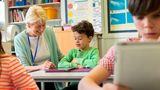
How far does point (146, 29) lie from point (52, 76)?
140cm

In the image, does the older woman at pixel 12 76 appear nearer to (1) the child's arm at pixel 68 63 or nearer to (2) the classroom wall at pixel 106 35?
(1) the child's arm at pixel 68 63

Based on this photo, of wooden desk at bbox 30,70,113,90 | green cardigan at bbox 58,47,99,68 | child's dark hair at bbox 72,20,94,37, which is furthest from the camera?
child's dark hair at bbox 72,20,94,37

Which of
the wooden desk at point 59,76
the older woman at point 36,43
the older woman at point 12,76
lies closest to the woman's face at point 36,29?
the older woman at point 36,43

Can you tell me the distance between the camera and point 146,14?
87 centimetres

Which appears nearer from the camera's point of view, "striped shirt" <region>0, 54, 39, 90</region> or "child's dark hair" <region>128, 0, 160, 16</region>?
"child's dark hair" <region>128, 0, 160, 16</region>

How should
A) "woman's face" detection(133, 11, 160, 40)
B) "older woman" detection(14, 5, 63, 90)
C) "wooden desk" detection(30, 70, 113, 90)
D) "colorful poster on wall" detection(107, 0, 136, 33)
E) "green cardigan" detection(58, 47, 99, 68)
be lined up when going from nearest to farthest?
"woman's face" detection(133, 11, 160, 40) < "wooden desk" detection(30, 70, 113, 90) < "green cardigan" detection(58, 47, 99, 68) < "older woman" detection(14, 5, 63, 90) < "colorful poster on wall" detection(107, 0, 136, 33)

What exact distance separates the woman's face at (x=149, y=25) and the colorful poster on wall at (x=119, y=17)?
3.83m

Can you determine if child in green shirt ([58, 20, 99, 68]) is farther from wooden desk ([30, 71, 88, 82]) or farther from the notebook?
the notebook

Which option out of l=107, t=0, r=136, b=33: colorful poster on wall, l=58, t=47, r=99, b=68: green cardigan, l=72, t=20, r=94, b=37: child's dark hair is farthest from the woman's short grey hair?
l=107, t=0, r=136, b=33: colorful poster on wall

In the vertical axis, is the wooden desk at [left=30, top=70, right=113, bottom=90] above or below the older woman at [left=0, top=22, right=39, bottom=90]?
below

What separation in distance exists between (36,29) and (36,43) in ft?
0.44

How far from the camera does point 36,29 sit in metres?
2.87

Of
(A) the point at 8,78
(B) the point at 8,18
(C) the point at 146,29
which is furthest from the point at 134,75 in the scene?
(B) the point at 8,18

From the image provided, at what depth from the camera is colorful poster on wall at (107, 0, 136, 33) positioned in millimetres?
4738
